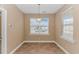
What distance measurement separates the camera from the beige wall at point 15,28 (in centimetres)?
348

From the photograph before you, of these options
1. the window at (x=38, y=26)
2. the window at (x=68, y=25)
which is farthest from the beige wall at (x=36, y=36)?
the window at (x=68, y=25)

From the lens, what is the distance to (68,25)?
11.5ft

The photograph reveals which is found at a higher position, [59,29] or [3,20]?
[3,20]

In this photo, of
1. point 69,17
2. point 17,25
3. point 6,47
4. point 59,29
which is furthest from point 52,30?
point 6,47

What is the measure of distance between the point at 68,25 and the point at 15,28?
5.89 ft

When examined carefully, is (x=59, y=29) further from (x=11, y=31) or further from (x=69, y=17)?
(x=11, y=31)

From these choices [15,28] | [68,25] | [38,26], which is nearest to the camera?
[68,25]

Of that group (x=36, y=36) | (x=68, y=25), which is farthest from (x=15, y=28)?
(x=68, y=25)

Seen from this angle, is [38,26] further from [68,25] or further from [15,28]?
[68,25]

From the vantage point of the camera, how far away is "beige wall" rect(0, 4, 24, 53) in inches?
137

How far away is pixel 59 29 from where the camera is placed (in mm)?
3902

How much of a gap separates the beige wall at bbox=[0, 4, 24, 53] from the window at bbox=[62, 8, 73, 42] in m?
1.47

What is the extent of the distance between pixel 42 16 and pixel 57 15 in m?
0.54

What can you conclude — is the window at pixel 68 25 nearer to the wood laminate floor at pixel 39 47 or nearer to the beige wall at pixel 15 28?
the wood laminate floor at pixel 39 47
